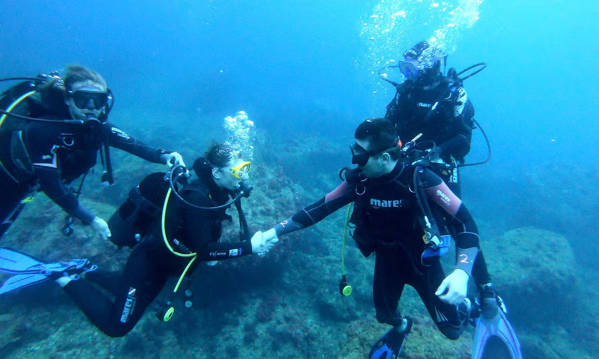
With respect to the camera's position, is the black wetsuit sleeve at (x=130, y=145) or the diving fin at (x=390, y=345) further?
the black wetsuit sleeve at (x=130, y=145)

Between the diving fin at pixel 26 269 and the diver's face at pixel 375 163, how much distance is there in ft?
14.8

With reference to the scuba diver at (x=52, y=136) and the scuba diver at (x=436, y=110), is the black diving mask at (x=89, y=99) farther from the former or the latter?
the scuba diver at (x=436, y=110)

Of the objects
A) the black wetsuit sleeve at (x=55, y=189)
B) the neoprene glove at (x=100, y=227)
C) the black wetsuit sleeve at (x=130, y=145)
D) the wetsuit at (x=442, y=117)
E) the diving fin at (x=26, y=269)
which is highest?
the wetsuit at (x=442, y=117)

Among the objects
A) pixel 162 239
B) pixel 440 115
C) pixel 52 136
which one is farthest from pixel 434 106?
pixel 52 136

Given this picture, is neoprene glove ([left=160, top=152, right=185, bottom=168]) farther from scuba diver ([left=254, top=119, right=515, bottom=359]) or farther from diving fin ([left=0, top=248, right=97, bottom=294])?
diving fin ([left=0, top=248, right=97, bottom=294])

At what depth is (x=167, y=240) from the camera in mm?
3227

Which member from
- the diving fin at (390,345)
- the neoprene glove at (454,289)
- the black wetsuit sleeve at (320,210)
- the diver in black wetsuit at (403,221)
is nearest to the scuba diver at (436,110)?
the diver in black wetsuit at (403,221)

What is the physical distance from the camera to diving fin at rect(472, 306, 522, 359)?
3.77 meters

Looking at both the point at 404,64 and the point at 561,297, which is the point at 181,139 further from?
the point at 561,297

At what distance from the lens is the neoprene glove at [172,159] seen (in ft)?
13.8

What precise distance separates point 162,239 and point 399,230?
3080 millimetres

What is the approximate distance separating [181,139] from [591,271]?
84.3ft

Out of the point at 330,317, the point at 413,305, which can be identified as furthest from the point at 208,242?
the point at 413,305

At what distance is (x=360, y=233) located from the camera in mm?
3480
